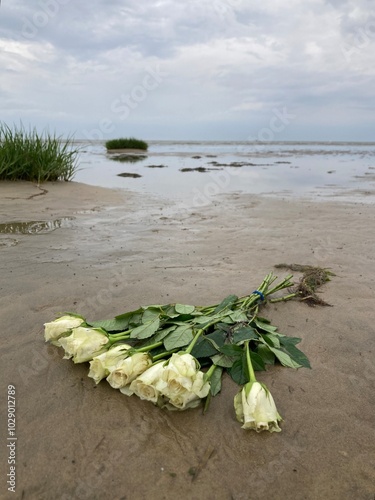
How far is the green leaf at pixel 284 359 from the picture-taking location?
6.53 feet

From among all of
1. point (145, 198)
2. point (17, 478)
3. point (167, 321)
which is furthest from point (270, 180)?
point (17, 478)

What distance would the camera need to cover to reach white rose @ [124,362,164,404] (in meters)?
1.60

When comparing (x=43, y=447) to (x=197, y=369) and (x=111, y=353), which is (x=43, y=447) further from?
(x=197, y=369)

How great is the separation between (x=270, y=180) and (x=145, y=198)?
5819 mm

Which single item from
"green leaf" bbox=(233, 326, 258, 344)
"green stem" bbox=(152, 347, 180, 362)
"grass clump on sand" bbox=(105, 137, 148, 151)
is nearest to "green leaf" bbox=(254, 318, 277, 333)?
"green leaf" bbox=(233, 326, 258, 344)

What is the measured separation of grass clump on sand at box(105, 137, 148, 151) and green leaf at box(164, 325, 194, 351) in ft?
106

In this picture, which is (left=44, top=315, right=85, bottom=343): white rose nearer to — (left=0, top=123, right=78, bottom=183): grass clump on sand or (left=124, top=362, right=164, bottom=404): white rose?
(left=124, top=362, right=164, bottom=404): white rose

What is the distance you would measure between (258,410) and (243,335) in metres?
0.53

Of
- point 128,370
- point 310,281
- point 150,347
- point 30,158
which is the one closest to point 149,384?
point 128,370

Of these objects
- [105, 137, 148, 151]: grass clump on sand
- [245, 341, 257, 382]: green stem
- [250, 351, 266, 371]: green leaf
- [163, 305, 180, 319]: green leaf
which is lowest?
[250, 351, 266, 371]: green leaf

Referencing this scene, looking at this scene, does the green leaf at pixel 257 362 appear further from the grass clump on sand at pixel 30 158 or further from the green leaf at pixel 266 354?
the grass clump on sand at pixel 30 158

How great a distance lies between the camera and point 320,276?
325 centimetres

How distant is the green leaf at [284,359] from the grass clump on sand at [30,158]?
8837 millimetres

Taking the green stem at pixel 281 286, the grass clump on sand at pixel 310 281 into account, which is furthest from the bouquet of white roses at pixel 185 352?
the grass clump on sand at pixel 310 281
